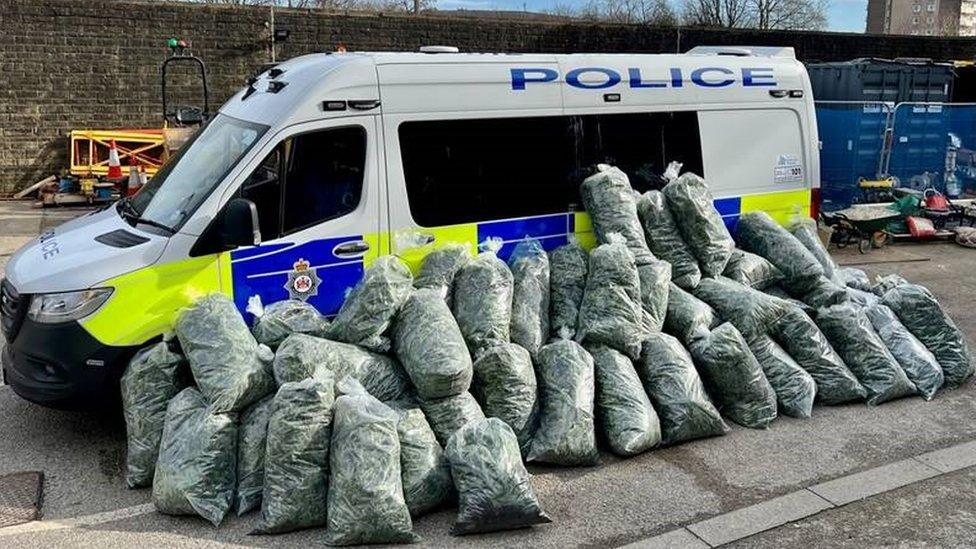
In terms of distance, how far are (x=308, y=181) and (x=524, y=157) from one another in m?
1.55

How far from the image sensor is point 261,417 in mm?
4434

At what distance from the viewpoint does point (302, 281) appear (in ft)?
16.9

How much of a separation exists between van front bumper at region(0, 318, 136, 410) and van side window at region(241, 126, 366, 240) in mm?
1125

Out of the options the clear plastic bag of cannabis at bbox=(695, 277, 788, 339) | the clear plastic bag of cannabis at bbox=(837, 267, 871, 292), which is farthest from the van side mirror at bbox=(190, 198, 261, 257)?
the clear plastic bag of cannabis at bbox=(837, 267, 871, 292)

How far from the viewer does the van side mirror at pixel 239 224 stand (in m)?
4.78

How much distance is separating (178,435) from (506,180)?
274 centimetres

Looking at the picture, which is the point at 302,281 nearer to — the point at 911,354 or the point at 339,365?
the point at 339,365

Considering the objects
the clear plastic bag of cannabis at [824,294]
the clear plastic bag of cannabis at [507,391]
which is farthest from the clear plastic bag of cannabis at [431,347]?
the clear plastic bag of cannabis at [824,294]

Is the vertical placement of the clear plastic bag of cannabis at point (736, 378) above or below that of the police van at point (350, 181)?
below

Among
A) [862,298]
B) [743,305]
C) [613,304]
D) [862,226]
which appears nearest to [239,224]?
[613,304]

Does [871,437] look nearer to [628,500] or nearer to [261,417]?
[628,500]

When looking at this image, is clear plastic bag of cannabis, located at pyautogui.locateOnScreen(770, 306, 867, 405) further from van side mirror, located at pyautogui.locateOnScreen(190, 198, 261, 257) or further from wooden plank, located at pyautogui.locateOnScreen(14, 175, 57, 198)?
wooden plank, located at pyautogui.locateOnScreen(14, 175, 57, 198)

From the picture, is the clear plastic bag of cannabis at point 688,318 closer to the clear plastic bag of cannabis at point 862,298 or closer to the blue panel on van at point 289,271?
the clear plastic bag of cannabis at point 862,298

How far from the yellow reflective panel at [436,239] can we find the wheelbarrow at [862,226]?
7260 mm
